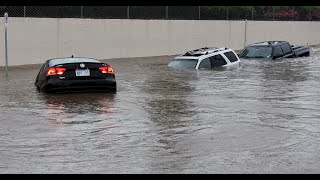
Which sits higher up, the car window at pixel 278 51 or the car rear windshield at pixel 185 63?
the car window at pixel 278 51

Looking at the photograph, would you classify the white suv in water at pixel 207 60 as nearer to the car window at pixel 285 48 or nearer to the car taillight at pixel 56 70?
the car window at pixel 285 48

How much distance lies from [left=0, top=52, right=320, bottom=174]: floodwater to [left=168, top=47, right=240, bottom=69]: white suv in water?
3829 mm

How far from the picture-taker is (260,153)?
854 centimetres

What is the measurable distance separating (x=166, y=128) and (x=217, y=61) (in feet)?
44.0

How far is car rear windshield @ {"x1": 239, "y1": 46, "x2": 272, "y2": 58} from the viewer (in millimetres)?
28672

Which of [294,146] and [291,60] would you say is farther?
[291,60]

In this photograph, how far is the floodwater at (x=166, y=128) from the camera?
7.95 m

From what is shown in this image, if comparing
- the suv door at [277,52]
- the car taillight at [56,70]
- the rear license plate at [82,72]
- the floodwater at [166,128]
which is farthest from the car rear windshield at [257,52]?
the car taillight at [56,70]

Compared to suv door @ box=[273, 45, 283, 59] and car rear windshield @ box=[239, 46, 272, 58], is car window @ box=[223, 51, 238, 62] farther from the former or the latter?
suv door @ box=[273, 45, 283, 59]

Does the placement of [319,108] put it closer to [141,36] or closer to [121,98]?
[121,98]

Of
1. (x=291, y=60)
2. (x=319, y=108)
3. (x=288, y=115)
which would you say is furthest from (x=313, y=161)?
(x=291, y=60)

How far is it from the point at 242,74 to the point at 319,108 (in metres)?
9.06

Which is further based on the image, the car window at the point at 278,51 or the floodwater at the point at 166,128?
the car window at the point at 278,51

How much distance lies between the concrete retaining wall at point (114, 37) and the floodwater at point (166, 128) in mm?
9340
